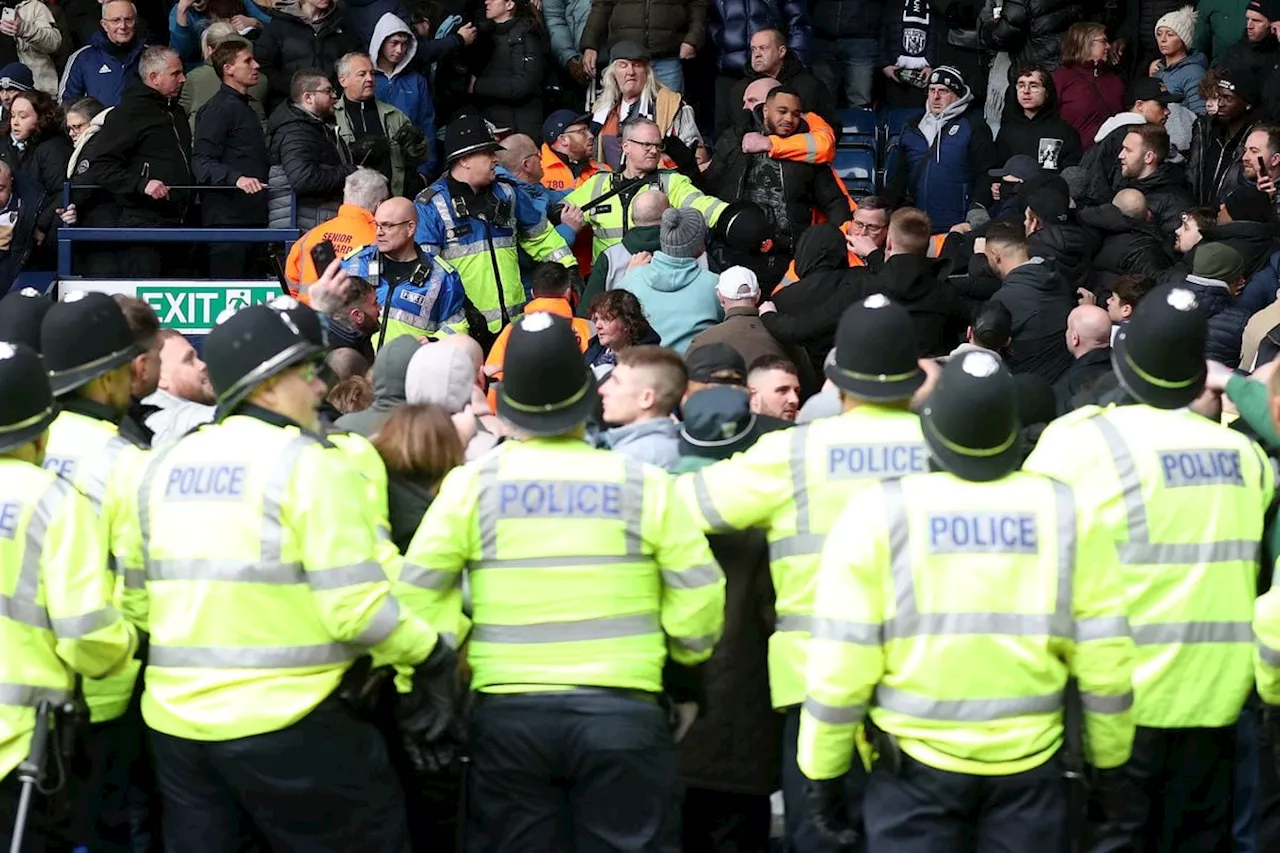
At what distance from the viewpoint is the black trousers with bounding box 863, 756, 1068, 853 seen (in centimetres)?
459

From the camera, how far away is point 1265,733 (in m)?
5.36

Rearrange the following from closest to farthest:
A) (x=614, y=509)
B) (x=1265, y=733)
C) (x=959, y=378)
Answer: (x=959, y=378)
(x=614, y=509)
(x=1265, y=733)

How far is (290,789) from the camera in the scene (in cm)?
490

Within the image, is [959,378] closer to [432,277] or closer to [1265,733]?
[1265,733]

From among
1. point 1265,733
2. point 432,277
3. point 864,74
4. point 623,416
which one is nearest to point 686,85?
point 864,74

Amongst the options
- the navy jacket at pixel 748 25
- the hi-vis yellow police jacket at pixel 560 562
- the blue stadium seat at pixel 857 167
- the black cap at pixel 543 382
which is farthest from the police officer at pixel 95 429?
the blue stadium seat at pixel 857 167

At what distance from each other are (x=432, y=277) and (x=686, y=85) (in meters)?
5.14

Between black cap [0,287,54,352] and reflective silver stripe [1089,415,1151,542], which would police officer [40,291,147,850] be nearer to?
black cap [0,287,54,352]

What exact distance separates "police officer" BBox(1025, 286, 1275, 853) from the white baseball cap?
4140 mm

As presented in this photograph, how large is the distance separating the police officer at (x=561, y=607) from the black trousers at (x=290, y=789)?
27 cm

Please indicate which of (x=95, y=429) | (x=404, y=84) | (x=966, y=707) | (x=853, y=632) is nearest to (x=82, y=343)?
(x=95, y=429)

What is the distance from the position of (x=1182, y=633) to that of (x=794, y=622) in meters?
1.03

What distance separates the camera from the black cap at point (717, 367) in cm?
641

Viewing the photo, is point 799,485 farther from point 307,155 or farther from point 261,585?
point 307,155
